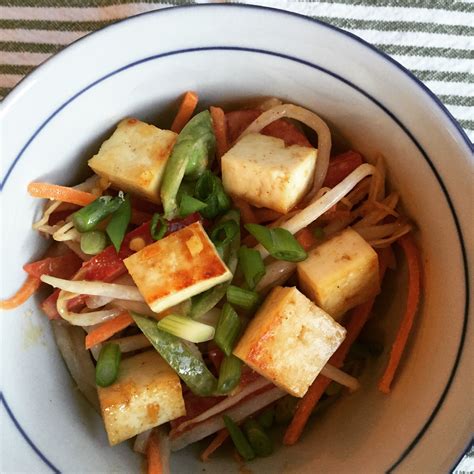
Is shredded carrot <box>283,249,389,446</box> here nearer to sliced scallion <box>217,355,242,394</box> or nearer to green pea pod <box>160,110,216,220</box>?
sliced scallion <box>217,355,242,394</box>

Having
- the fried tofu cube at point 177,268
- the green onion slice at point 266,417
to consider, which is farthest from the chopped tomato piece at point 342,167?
the green onion slice at point 266,417

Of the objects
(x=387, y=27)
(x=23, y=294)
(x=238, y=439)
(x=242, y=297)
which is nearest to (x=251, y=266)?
(x=242, y=297)

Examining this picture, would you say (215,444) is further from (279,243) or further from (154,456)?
(279,243)

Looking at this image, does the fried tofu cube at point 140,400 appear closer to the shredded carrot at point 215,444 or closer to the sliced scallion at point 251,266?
the shredded carrot at point 215,444

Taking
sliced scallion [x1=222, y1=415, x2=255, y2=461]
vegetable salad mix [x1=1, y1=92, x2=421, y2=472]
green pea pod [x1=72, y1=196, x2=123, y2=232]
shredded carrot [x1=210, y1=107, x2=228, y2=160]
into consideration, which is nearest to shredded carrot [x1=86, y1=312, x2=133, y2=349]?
vegetable salad mix [x1=1, y1=92, x2=421, y2=472]

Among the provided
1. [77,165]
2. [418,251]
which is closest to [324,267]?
[418,251]
